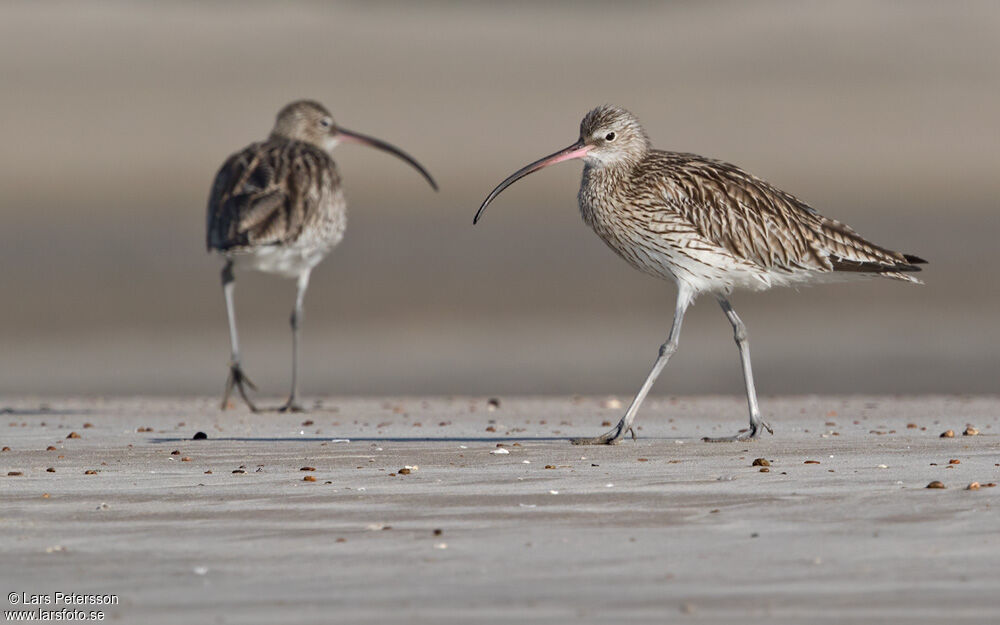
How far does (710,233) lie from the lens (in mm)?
11070

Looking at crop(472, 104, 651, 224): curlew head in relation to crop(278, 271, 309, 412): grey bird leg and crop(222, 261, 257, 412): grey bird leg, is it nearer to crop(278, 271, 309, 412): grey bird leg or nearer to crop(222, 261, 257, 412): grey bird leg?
crop(278, 271, 309, 412): grey bird leg

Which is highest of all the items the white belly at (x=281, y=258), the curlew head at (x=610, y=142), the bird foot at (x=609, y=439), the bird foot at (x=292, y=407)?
the curlew head at (x=610, y=142)

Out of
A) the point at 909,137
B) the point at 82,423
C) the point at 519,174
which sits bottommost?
the point at 82,423

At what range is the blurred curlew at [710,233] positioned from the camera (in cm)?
1102

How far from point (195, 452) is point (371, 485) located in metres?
2.11

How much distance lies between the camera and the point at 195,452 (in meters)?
10.6

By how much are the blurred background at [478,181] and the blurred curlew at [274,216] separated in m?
2.25

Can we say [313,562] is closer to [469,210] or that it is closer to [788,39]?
[469,210]

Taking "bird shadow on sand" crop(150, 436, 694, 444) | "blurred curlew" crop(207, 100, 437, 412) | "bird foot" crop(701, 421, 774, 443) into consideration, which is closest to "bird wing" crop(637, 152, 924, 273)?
"bird foot" crop(701, 421, 774, 443)

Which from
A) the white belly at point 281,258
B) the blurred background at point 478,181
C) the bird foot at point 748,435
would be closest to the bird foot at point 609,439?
the bird foot at point 748,435

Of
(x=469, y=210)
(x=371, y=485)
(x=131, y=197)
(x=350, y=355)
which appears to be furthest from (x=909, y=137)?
(x=371, y=485)

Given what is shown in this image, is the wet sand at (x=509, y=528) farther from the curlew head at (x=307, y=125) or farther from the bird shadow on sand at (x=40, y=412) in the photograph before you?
the curlew head at (x=307, y=125)

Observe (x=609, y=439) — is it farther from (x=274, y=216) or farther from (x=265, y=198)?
(x=265, y=198)

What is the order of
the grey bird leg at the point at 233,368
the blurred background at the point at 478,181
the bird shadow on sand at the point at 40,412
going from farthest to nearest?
1. the blurred background at the point at 478,181
2. the grey bird leg at the point at 233,368
3. the bird shadow on sand at the point at 40,412
